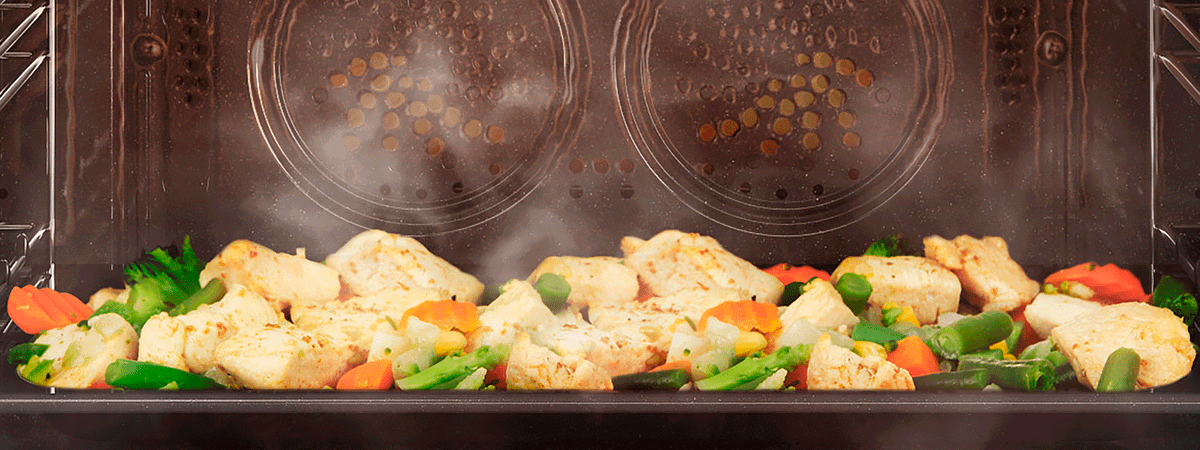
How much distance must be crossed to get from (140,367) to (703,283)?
1060 millimetres

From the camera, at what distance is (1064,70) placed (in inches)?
66.5

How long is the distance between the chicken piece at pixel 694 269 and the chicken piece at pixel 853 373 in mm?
341

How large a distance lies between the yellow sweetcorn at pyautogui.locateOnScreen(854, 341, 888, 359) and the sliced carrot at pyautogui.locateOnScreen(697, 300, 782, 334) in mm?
152

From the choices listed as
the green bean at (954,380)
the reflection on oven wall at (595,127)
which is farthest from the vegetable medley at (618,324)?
the reflection on oven wall at (595,127)

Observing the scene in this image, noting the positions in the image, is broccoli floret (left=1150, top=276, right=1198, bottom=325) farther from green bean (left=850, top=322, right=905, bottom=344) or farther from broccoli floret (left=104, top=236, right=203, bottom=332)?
broccoli floret (left=104, top=236, right=203, bottom=332)

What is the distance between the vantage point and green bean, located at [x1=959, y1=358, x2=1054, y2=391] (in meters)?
1.21

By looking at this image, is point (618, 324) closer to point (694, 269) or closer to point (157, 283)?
point (694, 269)

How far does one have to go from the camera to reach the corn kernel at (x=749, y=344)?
1.32 m

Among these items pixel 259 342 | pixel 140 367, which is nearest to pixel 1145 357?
pixel 259 342

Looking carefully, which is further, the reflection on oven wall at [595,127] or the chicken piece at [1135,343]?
the reflection on oven wall at [595,127]

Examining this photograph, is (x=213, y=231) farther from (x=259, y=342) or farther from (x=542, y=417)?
(x=542, y=417)

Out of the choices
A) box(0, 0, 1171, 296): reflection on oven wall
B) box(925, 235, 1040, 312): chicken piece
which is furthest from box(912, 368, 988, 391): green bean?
box(0, 0, 1171, 296): reflection on oven wall

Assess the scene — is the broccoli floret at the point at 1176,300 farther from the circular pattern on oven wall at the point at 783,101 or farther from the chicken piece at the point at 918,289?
the circular pattern on oven wall at the point at 783,101

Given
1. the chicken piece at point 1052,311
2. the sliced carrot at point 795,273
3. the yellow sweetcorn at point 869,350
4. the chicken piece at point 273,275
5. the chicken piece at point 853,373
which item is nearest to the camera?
the chicken piece at point 853,373
